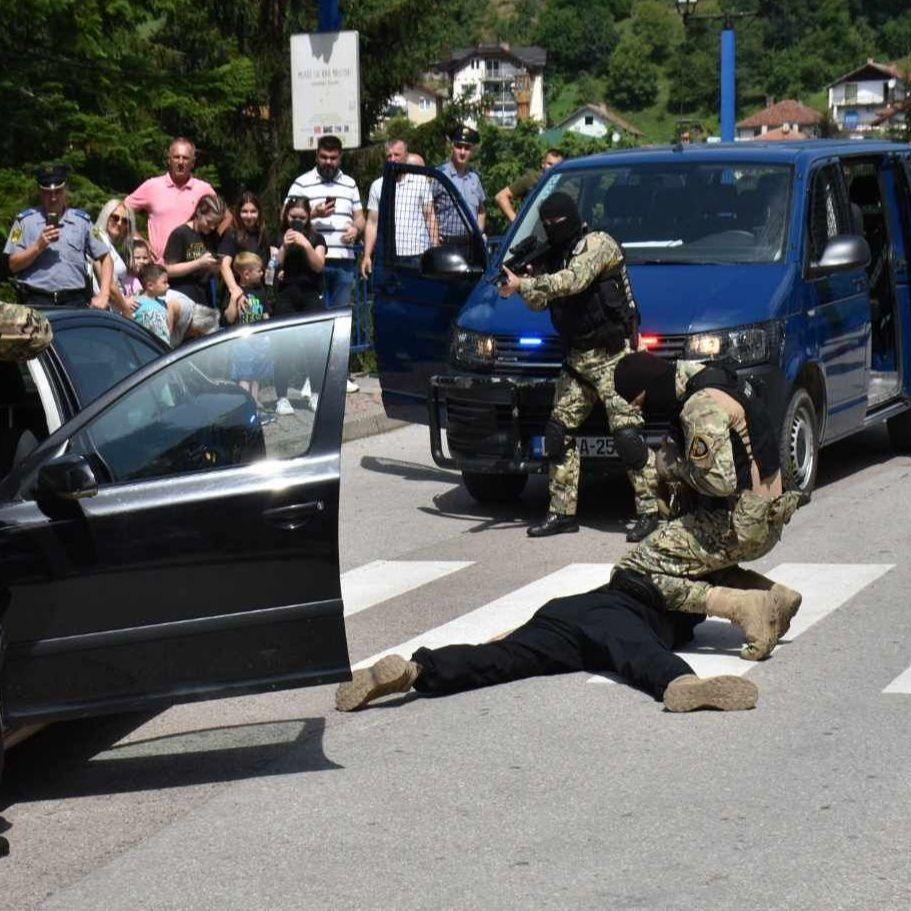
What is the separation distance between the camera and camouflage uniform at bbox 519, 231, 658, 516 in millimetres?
9500

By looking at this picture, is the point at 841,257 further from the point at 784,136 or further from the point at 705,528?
the point at 784,136

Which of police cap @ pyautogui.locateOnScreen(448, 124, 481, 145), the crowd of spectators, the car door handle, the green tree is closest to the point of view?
the car door handle

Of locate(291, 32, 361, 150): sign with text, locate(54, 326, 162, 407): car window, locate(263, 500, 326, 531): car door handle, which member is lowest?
locate(263, 500, 326, 531): car door handle

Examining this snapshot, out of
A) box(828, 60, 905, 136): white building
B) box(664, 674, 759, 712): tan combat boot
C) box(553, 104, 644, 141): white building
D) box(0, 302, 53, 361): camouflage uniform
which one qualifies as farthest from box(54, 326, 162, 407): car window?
box(553, 104, 644, 141): white building

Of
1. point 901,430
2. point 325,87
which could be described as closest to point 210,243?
point 325,87

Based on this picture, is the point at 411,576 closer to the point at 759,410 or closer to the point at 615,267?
the point at 615,267

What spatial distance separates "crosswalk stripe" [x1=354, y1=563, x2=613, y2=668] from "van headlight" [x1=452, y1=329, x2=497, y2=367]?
62.4 inches

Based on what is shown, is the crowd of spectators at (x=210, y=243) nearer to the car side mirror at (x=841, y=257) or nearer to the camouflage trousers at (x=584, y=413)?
the camouflage trousers at (x=584, y=413)

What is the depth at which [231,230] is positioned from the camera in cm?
1313

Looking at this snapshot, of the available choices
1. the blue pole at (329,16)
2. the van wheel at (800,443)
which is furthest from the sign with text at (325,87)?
the van wheel at (800,443)

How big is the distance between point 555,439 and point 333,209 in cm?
525

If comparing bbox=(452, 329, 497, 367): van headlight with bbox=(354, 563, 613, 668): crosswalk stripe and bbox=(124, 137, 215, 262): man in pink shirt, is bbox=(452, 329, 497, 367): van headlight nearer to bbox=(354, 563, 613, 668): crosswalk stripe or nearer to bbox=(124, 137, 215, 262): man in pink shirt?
bbox=(354, 563, 613, 668): crosswalk stripe

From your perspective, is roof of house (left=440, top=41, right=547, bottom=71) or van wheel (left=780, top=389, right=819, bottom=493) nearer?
van wheel (left=780, top=389, right=819, bottom=493)

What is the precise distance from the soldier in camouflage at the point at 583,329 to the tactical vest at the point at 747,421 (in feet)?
8.06
